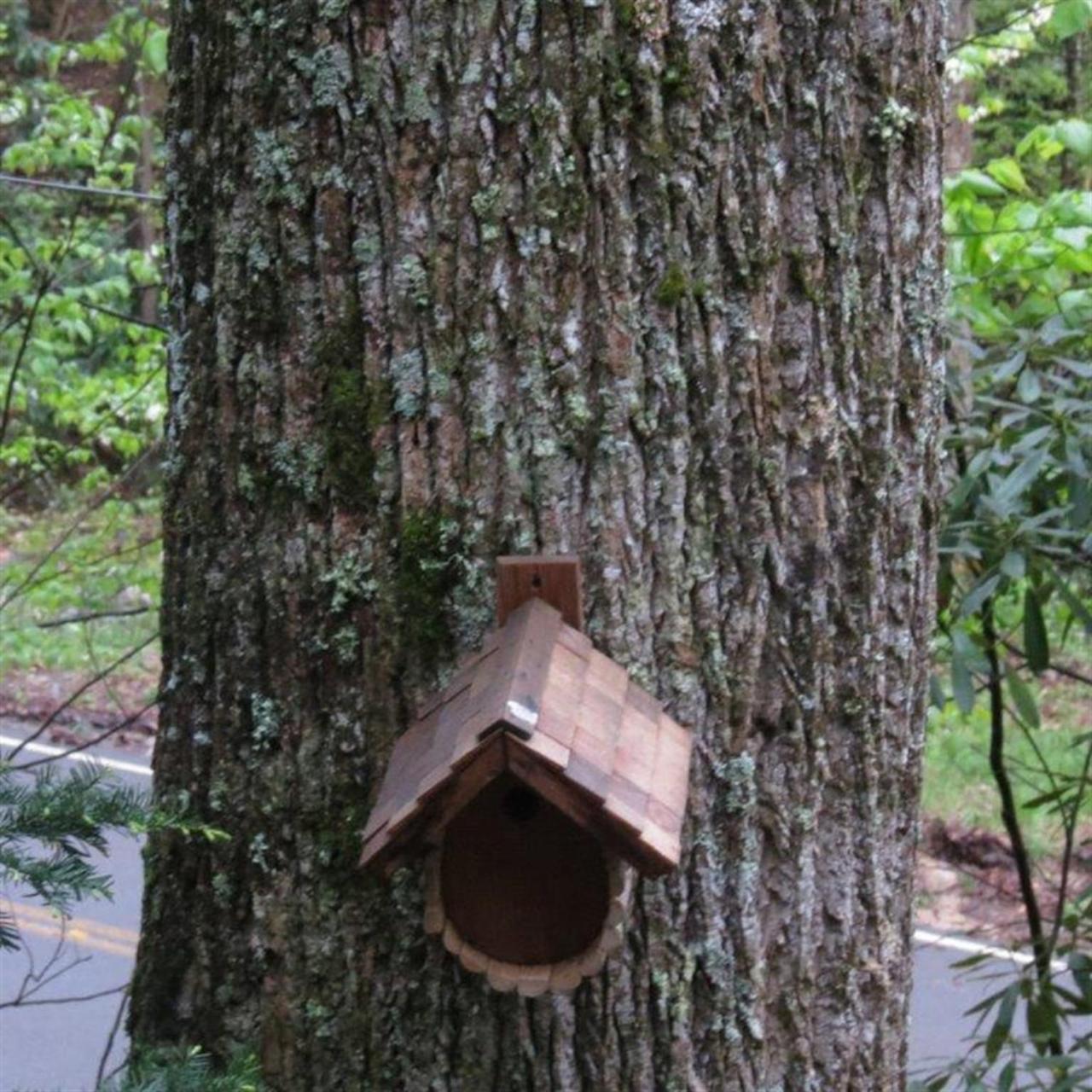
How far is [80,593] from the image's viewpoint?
5703 millimetres

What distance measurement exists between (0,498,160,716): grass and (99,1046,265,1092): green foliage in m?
2.51

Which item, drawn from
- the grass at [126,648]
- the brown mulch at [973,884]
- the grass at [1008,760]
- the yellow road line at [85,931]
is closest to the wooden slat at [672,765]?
the grass at [126,648]

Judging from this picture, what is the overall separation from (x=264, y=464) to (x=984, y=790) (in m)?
6.32

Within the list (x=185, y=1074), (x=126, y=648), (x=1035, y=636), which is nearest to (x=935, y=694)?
(x=1035, y=636)

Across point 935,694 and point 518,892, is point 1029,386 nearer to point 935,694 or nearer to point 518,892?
point 935,694

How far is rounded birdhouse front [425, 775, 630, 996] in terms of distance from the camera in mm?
1481

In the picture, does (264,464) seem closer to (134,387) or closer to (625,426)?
(625,426)

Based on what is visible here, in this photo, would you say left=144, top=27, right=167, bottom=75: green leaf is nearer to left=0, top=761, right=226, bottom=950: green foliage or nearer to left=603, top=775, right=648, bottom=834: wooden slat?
left=0, top=761, right=226, bottom=950: green foliage

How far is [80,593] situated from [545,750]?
4.69 meters

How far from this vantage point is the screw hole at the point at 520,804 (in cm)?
149

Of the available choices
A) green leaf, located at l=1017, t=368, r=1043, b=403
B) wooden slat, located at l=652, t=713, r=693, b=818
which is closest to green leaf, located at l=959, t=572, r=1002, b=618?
green leaf, located at l=1017, t=368, r=1043, b=403

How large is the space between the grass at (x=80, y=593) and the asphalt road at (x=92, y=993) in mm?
648

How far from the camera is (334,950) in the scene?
1648 millimetres

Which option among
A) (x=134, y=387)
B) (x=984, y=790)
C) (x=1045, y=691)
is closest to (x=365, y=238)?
(x=134, y=387)
